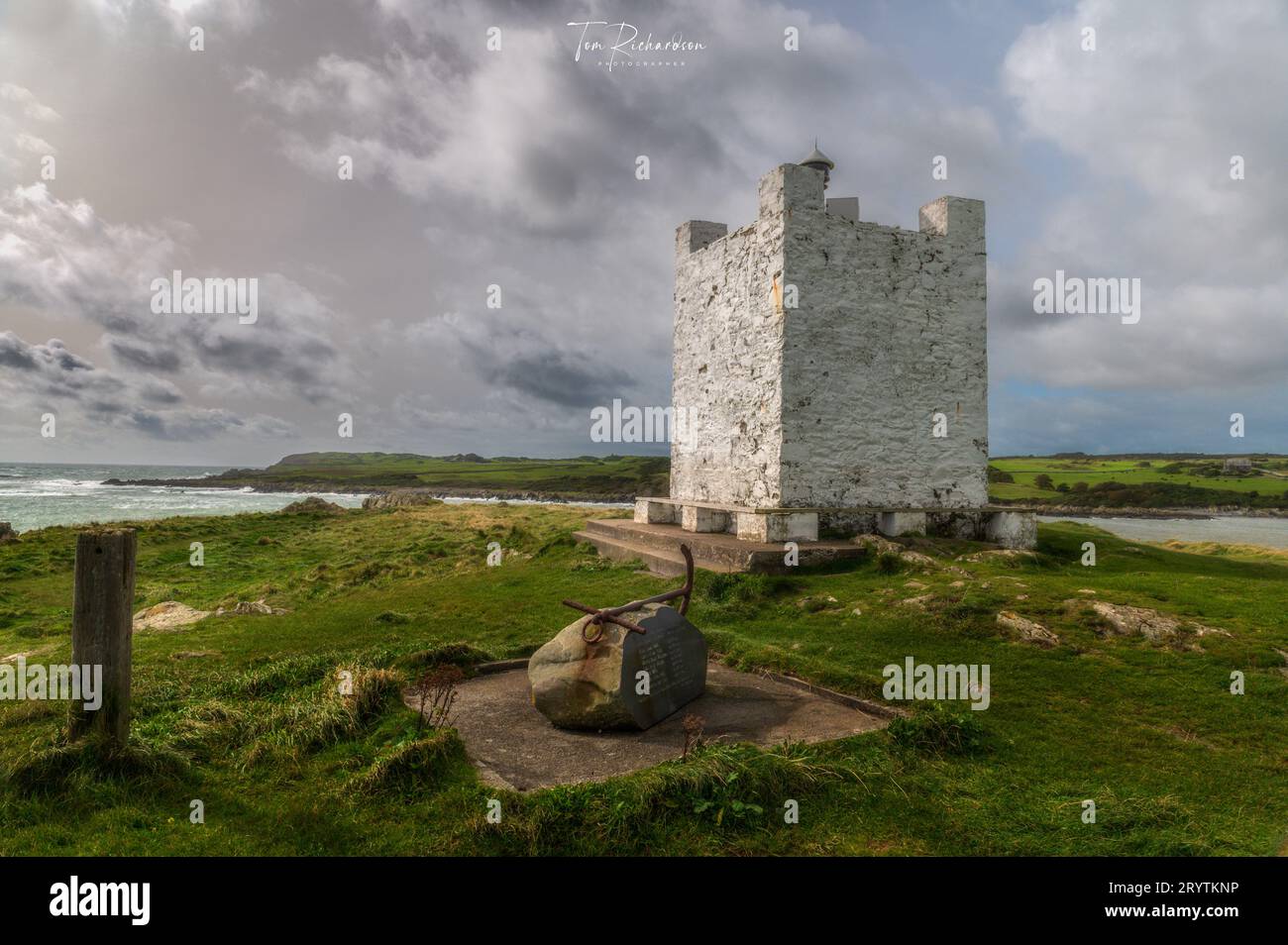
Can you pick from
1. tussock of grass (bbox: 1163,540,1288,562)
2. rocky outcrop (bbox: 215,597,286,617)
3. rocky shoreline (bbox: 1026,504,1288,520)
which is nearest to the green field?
rocky shoreline (bbox: 1026,504,1288,520)

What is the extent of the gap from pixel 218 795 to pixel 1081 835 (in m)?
6.18

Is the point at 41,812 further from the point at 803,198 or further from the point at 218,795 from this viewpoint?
the point at 803,198

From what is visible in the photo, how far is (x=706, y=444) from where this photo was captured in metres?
17.0

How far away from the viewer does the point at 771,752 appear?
574 cm

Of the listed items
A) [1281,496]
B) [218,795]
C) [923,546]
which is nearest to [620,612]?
[218,795]

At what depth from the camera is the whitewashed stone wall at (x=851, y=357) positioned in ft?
47.3

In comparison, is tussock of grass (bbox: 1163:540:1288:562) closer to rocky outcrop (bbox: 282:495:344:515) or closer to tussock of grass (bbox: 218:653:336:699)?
tussock of grass (bbox: 218:653:336:699)

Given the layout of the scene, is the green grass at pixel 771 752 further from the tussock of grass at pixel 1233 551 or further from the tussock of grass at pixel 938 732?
the tussock of grass at pixel 1233 551

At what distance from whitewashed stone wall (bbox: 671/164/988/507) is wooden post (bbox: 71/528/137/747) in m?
11.1

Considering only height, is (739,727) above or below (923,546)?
below

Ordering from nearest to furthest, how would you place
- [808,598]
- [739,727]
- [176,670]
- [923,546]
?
[739,727]
[176,670]
[808,598]
[923,546]

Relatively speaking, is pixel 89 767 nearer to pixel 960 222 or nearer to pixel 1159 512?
pixel 960 222

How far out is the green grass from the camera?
4.70 metres

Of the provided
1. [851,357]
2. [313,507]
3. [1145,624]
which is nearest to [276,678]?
[1145,624]
